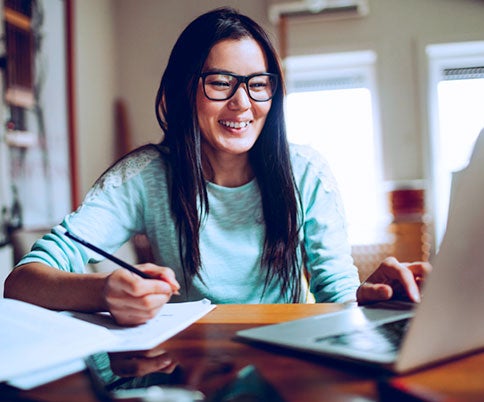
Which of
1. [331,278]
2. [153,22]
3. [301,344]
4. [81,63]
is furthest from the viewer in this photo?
[153,22]

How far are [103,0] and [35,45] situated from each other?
1.33 meters

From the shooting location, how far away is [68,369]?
52 centimetres

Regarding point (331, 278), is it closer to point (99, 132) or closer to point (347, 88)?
point (99, 132)

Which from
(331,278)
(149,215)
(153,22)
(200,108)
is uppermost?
(153,22)

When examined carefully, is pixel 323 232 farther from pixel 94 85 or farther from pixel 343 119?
pixel 343 119

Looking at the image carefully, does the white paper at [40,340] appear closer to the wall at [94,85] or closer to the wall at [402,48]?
the wall at [94,85]

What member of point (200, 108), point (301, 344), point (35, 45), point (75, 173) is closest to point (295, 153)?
point (200, 108)

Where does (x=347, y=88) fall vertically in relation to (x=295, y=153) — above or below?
above

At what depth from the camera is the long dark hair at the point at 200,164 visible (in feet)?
3.87

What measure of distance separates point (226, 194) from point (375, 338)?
2.34ft

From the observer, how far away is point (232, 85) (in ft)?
3.86

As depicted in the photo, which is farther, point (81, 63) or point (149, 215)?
point (81, 63)

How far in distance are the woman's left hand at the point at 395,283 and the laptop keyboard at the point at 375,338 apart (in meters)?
0.15

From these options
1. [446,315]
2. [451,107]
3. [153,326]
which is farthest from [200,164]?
[451,107]
